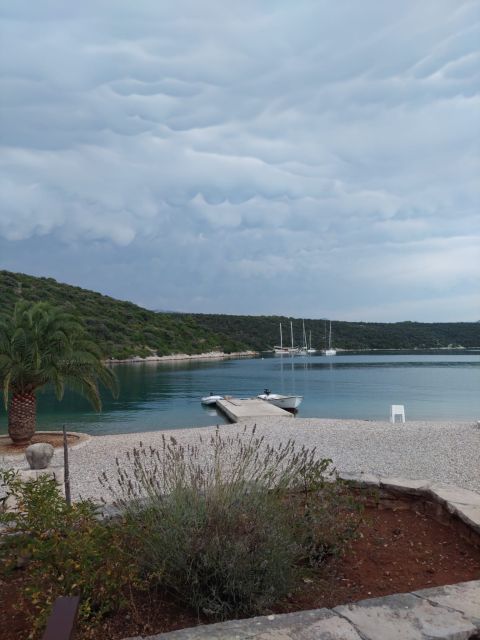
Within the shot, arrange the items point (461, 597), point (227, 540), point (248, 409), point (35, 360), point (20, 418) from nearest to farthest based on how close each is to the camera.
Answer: point (461, 597), point (227, 540), point (35, 360), point (20, 418), point (248, 409)

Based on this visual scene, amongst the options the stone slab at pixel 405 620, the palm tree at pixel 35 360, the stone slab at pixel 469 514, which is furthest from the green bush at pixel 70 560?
the palm tree at pixel 35 360

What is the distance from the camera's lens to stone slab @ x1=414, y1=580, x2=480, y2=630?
252 centimetres

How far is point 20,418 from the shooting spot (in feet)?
36.4

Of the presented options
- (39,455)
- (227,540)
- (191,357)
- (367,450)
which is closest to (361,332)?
(191,357)

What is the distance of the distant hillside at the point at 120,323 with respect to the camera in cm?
6301

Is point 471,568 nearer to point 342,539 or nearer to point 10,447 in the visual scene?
point 342,539

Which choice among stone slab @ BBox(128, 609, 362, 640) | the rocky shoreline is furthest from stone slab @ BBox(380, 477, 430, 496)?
the rocky shoreline

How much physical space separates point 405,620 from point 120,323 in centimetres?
7398

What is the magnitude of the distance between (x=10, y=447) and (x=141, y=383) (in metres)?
28.9

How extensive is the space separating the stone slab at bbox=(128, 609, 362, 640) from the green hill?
64.0ft

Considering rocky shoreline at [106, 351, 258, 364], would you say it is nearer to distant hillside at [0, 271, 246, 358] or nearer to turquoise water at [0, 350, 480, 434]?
distant hillside at [0, 271, 246, 358]

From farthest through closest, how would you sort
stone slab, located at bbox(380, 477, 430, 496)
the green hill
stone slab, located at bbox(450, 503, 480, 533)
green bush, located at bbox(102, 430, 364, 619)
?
the green hill, stone slab, located at bbox(380, 477, 430, 496), stone slab, located at bbox(450, 503, 480, 533), green bush, located at bbox(102, 430, 364, 619)

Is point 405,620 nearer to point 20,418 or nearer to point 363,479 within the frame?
point 363,479

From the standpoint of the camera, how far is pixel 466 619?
8.00 ft
